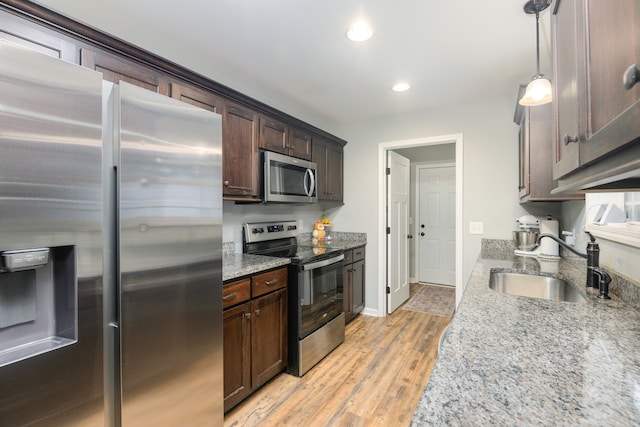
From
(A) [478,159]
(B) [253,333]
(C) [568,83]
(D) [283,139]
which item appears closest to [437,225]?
(A) [478,159]

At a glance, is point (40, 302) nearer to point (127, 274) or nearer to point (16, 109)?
point (127, 274)

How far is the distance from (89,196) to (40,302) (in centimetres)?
38

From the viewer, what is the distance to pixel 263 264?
6.89 feet

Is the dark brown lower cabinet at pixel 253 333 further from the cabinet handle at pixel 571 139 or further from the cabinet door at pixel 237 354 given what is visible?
the cabinet handle at pixel 571 139

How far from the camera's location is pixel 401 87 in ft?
8.94

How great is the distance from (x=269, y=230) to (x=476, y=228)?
83.2 inches

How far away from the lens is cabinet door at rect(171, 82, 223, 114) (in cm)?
188

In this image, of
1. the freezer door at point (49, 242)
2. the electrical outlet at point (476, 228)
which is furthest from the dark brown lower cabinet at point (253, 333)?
the electrical outlet at point (476, 228)

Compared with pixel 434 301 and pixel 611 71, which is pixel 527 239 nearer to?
pixel 434 301

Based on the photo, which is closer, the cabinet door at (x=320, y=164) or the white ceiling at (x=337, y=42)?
the white ceiling at (x=337, y=42)

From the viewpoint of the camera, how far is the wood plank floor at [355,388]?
1882 mm

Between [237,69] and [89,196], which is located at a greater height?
[237,69]

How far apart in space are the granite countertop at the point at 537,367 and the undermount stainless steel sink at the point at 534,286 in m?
0.48

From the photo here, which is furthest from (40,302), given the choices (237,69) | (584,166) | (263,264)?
(237,69)
